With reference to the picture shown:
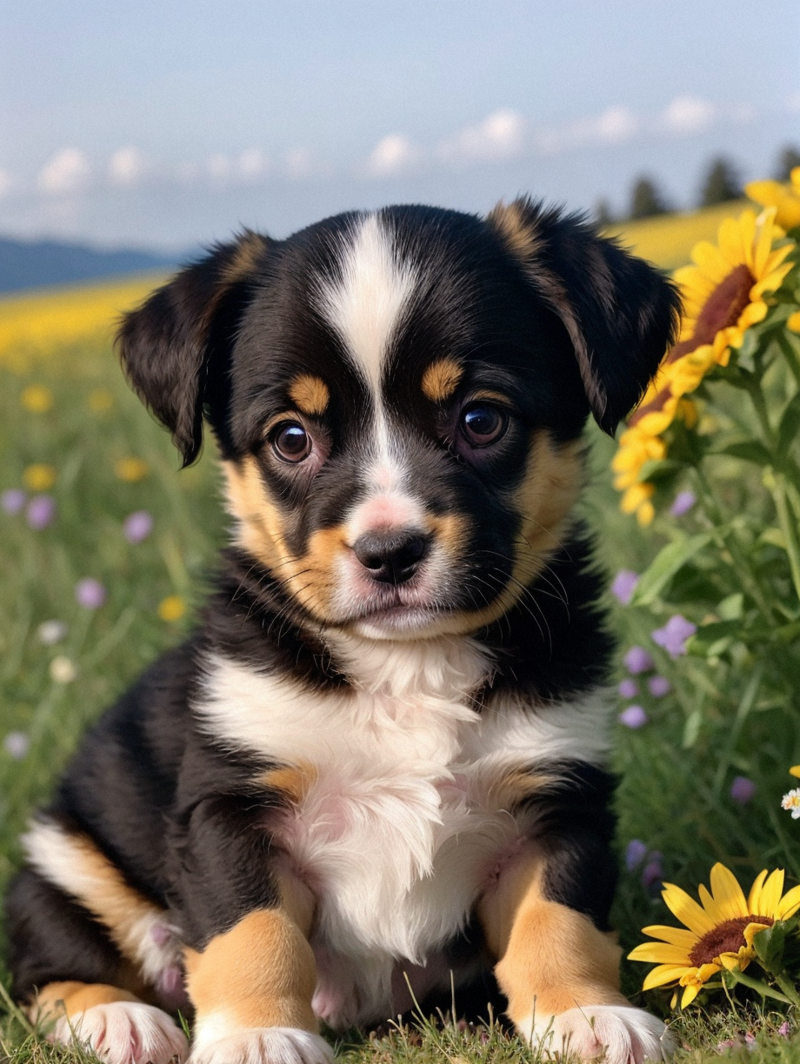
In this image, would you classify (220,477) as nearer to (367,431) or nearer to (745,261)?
(367,431)

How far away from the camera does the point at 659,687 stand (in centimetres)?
360

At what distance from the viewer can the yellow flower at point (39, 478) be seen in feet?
19.4

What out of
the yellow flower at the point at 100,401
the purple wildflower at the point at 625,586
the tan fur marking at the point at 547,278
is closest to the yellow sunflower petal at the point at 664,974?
the tan fur marking at the point at 547,278

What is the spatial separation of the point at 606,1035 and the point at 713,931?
0.31m

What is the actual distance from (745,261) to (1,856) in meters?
2.58

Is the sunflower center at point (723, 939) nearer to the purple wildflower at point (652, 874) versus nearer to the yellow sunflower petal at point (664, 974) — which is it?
the yellow sunflower petal at point (664, 974)

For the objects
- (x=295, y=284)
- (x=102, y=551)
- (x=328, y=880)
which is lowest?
(x=102, y=551)

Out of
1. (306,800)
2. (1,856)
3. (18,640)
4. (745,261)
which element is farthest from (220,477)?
(18,640)

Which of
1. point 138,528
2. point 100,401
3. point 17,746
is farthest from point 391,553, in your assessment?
point 100,401

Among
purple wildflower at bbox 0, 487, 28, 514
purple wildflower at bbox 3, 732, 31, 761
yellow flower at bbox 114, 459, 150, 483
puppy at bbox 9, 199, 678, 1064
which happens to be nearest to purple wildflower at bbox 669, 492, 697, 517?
puppy at bbox 9, 199, 678, 1064

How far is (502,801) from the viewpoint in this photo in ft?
8.29

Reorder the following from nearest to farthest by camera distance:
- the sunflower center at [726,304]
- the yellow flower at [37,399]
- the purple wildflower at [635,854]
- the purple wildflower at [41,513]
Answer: the sunflower center at [726,304] → the purple wildflower at [635,854] → the purple wildflower at [41,513] → the yellow flower at [37,399]

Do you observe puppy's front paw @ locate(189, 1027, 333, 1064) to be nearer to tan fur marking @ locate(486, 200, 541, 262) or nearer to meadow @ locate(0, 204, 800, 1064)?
meadow @ locate(0, 204, 800, 1064)

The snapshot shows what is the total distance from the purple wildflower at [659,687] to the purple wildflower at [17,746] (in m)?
2.01
